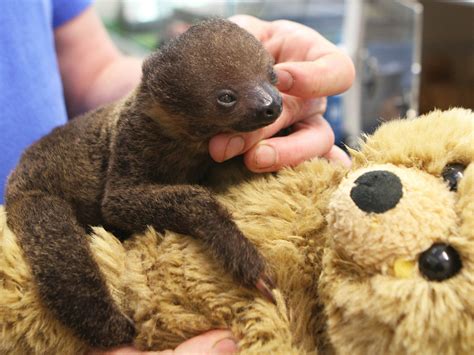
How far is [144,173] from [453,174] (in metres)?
0.50

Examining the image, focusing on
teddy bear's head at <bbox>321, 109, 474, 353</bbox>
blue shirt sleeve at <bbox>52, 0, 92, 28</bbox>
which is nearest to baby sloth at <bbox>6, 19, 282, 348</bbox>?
teddy bear's head at <bbox>321, 109, 474, 353</bbox>

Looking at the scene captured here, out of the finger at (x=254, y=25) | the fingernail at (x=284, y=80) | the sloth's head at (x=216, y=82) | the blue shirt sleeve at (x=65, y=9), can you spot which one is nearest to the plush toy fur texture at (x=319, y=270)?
the sloth's head at (x=216, y=82)

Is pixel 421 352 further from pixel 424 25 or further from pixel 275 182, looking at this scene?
pixel 424 25

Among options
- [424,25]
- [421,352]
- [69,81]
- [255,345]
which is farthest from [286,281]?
[424,25]

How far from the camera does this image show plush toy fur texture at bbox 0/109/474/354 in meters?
0.48

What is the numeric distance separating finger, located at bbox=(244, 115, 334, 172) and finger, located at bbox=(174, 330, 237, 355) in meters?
0.27

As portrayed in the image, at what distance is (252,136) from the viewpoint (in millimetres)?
821

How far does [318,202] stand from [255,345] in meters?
0.20

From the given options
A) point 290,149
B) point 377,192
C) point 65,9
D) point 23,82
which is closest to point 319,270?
point 377,192

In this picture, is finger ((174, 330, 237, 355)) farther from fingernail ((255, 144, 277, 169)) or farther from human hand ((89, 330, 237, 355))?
fingernail ((255, 144, 277, 169))

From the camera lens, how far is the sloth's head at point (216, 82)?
0.78m

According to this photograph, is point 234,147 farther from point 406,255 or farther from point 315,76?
point 406,255

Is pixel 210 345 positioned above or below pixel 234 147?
below

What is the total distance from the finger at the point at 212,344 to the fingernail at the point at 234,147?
0.29 meters
